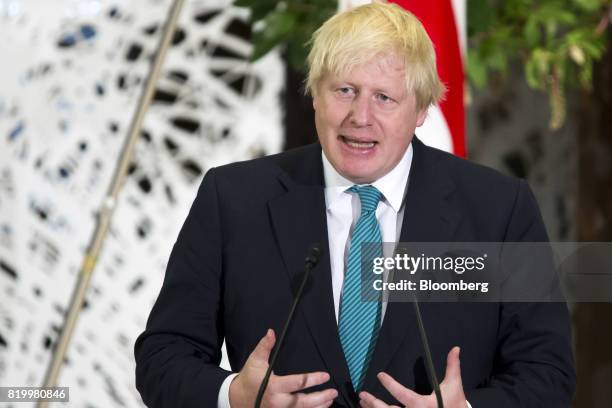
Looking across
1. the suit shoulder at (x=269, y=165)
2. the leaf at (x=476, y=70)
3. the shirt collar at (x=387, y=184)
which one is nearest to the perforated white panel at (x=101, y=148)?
the leaf at (x=476, y=70)

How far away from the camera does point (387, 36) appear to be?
153cm

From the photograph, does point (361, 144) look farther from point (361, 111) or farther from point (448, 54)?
point (448, 54)

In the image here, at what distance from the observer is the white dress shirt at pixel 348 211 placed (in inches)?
62.8

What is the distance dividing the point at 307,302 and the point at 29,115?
2.18 metres

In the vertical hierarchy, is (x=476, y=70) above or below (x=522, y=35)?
below

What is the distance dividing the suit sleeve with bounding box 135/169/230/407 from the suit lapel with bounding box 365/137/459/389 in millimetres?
258

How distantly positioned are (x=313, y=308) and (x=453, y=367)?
0.25 meters

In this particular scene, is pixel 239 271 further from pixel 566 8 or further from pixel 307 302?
pixel 566 8

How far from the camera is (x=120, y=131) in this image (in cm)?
350

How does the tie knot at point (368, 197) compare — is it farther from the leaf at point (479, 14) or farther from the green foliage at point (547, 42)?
the green foliage at point (547, 42)

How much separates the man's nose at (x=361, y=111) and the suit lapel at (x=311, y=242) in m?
0.17

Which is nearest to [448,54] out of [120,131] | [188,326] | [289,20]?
[289,20]

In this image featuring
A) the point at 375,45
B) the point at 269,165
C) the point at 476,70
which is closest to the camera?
the point at 375,45

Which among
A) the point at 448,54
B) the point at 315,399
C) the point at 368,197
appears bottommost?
the point at 315,399
